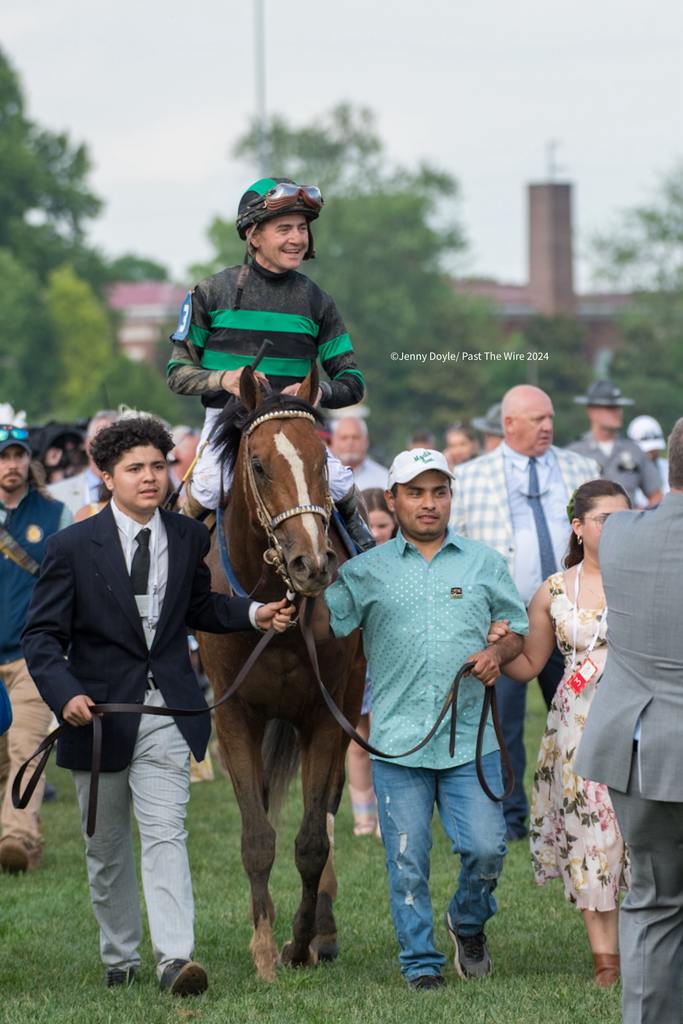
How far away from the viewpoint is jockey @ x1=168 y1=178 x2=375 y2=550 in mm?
7531

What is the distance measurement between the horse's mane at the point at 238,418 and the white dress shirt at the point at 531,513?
3195 mm

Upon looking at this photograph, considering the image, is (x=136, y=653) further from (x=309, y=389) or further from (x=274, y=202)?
(x=274, y=202)

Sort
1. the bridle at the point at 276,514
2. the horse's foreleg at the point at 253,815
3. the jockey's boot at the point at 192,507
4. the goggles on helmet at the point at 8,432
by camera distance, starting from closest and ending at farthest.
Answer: the bridle at the point at 276,514
the horse's foreleg at the point at 253,815
the jockey's boot at the point at 192,507
the goggles on helmet at the point at 8,432

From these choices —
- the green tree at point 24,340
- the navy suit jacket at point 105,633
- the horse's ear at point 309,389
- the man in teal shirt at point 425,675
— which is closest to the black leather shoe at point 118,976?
the navy suit jacket at point 105,633

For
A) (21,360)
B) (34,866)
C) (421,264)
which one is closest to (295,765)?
(34,866)

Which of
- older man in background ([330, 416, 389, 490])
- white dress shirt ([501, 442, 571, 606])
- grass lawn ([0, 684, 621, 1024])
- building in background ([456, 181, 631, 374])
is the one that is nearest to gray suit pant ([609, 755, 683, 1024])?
grass lawn ([0, 684, 621, 1024])

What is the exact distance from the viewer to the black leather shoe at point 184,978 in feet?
22.1

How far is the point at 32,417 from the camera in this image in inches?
2507

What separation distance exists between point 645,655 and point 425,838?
2.07 m

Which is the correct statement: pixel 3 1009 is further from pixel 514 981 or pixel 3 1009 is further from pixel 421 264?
pixel 421 264

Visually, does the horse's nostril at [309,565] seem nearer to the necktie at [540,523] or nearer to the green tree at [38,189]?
the necktie at [540,523]

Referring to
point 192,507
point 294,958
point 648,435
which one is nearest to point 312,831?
point 294,958

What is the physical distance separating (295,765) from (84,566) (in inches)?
72.1

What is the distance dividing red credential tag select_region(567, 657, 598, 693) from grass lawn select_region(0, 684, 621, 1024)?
3.83 feet
